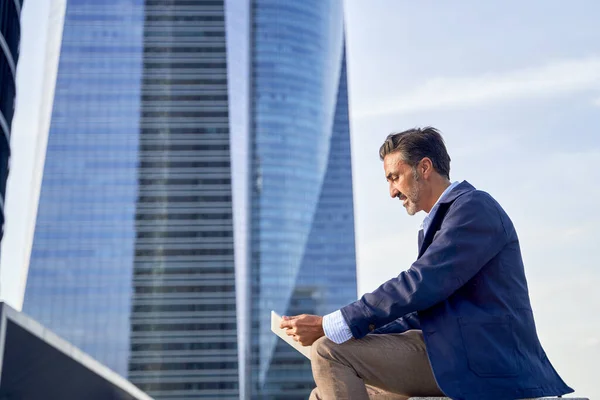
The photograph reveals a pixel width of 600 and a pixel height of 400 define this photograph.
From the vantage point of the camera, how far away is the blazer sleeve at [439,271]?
2457 millimetres

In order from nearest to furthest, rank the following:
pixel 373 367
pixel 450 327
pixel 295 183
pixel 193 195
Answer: pixel 450 327
pixel 373 367
pixel 193 195
pixel 295 183

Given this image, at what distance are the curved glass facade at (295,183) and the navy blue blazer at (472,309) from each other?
291 ft

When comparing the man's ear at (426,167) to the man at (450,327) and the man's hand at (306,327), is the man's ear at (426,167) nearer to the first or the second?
the man at (450,327)

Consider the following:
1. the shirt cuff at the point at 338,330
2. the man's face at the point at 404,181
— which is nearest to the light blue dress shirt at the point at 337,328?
the shirt cuff at the point at 338,330

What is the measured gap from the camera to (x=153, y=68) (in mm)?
100000

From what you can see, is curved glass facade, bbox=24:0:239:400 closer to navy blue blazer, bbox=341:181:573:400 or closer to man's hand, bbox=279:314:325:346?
man's hand, bbox=279:314:325:346

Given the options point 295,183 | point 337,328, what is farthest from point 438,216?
point 295,183

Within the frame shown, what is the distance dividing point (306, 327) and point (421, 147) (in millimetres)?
770

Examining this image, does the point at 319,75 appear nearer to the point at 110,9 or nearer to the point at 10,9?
the point at 110,9

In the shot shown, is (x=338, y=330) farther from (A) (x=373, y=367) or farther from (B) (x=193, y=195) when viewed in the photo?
(B) (x=193, y=195)

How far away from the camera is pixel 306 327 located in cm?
263

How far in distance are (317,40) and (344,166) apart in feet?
58.2

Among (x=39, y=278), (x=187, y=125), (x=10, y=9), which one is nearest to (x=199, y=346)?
(x=39, y=278)

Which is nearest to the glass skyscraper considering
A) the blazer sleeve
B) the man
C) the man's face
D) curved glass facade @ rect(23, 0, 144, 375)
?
curved glass facade @ rect(23, 0, 144, 375)
